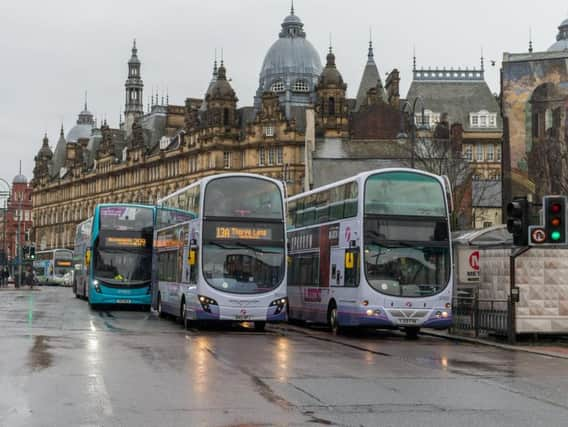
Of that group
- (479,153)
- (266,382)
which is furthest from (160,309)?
(479,153)

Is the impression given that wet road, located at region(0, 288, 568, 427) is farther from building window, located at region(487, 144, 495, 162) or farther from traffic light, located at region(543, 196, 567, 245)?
building window, located at region(487, 144, 495, 162)

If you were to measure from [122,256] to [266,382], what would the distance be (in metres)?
25.1

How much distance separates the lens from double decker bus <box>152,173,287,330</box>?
88.3 ft

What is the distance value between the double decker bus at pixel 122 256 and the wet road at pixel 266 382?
14.6m

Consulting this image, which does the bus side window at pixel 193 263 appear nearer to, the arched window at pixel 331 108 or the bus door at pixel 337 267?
the bus door at pixel 337 267

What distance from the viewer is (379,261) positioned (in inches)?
998

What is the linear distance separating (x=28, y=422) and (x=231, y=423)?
2.18m

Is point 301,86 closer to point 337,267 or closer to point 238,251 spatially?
point 337,267

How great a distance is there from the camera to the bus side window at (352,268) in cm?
2572

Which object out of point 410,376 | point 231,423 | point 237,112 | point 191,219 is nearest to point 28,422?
point 231,423

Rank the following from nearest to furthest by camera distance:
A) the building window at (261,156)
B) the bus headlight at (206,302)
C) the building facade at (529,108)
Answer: the bus headlight at (206,302), the building facade at (529,108), the building window at (261,156)

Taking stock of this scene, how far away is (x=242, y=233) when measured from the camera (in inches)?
1069

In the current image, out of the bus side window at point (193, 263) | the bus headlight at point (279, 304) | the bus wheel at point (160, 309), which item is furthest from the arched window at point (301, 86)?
the bus headlight at point (279, 304)

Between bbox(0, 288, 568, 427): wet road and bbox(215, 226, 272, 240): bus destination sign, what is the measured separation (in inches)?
140
